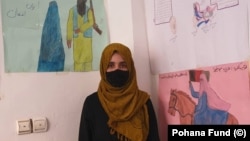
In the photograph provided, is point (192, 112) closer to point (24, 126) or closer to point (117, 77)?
point (117, 77)

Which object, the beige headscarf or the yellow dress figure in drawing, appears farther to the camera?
the yellow dress figure in drawing

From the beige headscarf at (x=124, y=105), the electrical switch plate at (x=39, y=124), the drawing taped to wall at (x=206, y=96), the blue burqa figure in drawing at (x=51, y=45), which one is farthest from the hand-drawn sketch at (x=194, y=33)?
the electrical switch plate at (x=39, y=124)

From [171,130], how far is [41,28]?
0.87 m

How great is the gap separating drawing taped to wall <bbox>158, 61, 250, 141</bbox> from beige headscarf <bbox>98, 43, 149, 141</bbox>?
197 millimetres

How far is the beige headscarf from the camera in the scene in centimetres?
162

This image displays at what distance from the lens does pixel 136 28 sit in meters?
1.89

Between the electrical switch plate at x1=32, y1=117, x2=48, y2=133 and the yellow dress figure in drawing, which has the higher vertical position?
the yellow dress figure in drawing

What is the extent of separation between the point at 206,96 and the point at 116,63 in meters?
0.47

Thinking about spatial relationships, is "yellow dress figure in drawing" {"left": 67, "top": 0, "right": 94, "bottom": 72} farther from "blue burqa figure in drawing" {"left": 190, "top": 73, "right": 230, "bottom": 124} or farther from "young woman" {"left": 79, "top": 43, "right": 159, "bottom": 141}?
"blue burqa figure in drawing" {"left": 190, "top": 73, "right": 230, "bottom": 124}

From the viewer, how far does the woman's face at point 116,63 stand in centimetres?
163

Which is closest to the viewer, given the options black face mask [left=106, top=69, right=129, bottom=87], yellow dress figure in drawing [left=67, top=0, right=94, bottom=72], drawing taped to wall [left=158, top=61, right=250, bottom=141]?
drawing taped to wall [left=158, top=61, right=250, bottom=141]

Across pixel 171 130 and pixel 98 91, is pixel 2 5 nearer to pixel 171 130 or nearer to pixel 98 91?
pixel 98 91

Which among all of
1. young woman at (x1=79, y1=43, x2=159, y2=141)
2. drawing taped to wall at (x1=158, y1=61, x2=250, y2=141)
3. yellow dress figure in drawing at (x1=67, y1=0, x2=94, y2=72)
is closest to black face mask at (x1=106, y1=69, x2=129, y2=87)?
young woman at (x1=79, y1=43, x2=159, y2=141)

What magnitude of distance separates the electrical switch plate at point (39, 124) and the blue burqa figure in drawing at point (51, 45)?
242 mm
